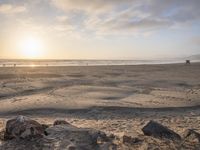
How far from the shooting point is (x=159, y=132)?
233 inches

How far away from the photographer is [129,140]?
560cm

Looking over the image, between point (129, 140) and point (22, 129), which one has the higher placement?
point (22, 129)

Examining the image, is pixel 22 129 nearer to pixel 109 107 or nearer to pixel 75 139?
pixel 75 139

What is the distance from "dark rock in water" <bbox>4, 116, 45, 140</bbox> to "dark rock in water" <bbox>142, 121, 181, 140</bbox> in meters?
2.05

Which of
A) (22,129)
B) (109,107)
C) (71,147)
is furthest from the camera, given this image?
(109,107)

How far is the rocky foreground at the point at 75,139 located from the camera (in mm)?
5176

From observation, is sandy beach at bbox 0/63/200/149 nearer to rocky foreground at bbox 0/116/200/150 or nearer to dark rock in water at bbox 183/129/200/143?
rocky foreground at bbox 0/116/200/150

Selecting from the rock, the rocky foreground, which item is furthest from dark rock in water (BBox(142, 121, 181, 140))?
the rock

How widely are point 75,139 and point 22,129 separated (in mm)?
944

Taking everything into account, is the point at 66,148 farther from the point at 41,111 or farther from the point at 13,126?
the point at 41,111

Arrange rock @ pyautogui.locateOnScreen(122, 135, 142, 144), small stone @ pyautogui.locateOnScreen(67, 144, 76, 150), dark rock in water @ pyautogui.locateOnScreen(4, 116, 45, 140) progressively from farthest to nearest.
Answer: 1. rock @ pyautogui.locateOnScreen(122, 135, 142, 144)
2. dark rock in water @ pyautogui.locateOnScreen(4, 116, 45, 140)
3. small stone @ pyautogui.locateOnScreen(67, 144, 76, 150)

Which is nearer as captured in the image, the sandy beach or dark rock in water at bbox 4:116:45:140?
dark rock in water at bbox 4:116:45:140

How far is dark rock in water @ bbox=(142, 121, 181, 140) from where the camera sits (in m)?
5.83

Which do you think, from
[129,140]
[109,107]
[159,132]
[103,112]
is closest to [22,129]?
[129,140]
